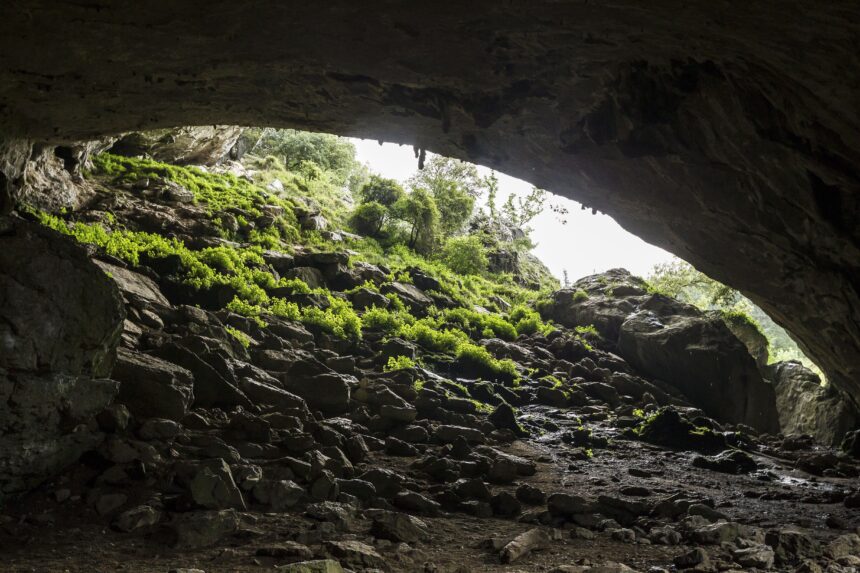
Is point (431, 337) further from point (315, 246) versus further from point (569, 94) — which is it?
point (569, 94)

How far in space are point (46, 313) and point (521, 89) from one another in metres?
6.65

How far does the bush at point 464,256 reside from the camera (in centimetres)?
2673

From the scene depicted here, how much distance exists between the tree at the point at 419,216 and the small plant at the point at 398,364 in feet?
47.0

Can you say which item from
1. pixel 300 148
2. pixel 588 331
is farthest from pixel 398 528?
pixel 300 148

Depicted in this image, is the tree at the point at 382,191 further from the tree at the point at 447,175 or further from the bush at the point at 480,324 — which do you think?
the bush at the point at 480,324

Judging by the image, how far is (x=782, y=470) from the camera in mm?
11898

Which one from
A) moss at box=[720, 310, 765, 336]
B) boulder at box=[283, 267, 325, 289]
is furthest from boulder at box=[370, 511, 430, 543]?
moss at box=[720, 310, 765, 336]

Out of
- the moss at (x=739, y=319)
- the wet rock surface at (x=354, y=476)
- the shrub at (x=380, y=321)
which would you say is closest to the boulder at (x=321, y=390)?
the wet rock surface at (x=354, y=476)

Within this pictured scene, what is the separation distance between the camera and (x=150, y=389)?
21.9ft

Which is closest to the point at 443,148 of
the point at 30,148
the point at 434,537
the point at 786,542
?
the point at 434,537

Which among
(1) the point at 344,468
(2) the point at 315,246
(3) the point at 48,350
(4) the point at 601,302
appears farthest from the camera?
(4) the point at 601,302

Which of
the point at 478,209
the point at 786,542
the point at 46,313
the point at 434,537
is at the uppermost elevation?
the point at 478,209

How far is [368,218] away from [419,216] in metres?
2.59

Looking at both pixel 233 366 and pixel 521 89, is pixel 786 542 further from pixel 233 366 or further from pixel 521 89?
pixel 233 366
